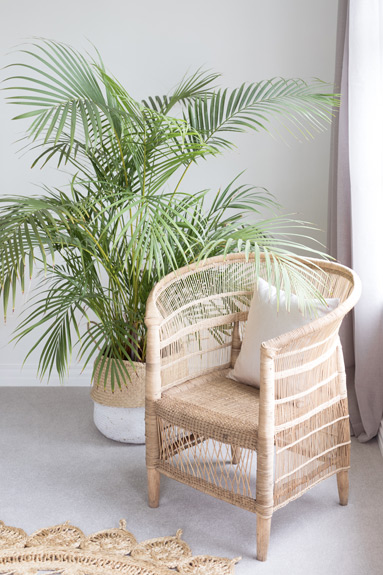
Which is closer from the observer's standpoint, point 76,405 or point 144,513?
point 144,513

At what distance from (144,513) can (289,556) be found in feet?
1.65

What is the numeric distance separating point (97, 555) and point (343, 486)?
2.71ft

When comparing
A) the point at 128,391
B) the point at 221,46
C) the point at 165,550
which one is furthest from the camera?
the point at 221,46

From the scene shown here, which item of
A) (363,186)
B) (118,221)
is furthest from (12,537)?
(363,186)

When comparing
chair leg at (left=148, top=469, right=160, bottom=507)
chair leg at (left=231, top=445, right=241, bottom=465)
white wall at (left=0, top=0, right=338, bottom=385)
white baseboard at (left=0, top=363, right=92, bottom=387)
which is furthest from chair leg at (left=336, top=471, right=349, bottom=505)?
white baseboard at (left=0, top=363, right=92, bottom=387)

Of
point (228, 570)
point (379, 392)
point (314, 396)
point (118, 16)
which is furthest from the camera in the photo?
point (118, 16)

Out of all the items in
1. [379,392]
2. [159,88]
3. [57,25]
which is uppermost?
[57,25]

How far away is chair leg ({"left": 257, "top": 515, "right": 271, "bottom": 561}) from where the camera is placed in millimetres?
1979

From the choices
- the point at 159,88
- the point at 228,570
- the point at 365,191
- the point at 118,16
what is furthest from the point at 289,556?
the point at 118,16

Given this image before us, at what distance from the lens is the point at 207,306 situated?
2420mm

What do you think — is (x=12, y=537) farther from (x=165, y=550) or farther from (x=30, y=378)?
(x=30, y=378)

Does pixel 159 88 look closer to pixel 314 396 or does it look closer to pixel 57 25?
pixel 57 25

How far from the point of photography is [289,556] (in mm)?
2027

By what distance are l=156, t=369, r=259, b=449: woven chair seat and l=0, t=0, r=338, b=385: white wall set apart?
4.00ft
